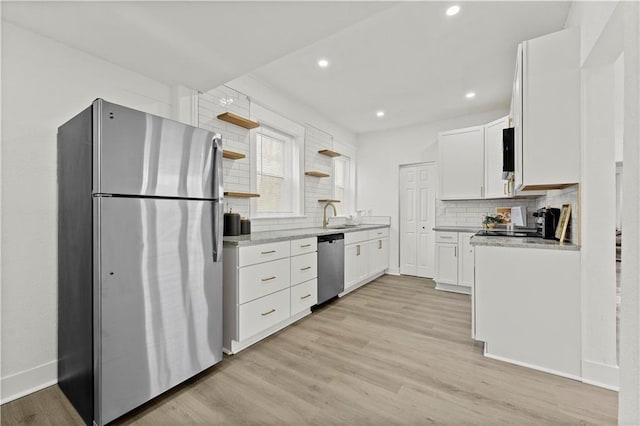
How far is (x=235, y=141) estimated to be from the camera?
3.17 metres

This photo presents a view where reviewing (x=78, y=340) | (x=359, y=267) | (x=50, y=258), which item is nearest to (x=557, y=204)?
(x=359, y=267)

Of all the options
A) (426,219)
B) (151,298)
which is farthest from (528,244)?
(426,219)

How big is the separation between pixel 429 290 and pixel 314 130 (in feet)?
9.91

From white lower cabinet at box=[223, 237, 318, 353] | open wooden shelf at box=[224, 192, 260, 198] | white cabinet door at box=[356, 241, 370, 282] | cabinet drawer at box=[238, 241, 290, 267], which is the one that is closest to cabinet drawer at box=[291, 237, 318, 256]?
white lower cabinet at box=[223, 237, 318, 353]

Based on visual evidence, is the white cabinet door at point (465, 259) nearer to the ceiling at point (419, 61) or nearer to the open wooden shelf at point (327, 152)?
the ceiling at point (419, 61)

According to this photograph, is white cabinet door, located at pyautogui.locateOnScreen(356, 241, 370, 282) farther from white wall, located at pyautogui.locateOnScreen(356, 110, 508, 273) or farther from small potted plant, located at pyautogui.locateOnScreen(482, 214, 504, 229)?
small potted plant, located at pyautogui.locateOnScreen(482, 214, 504, 229)

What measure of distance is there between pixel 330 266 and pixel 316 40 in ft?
7.98

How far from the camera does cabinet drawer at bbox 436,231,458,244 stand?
427 centimetres

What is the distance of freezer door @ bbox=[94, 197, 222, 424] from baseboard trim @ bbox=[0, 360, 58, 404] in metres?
0.79

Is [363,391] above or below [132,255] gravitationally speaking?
below

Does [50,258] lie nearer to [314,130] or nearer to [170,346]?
[170,346]

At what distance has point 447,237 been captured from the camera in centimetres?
434

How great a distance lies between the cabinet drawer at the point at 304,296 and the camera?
A: 294 cm

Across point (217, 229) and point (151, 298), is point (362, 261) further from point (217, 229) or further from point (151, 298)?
point (151, 298)
